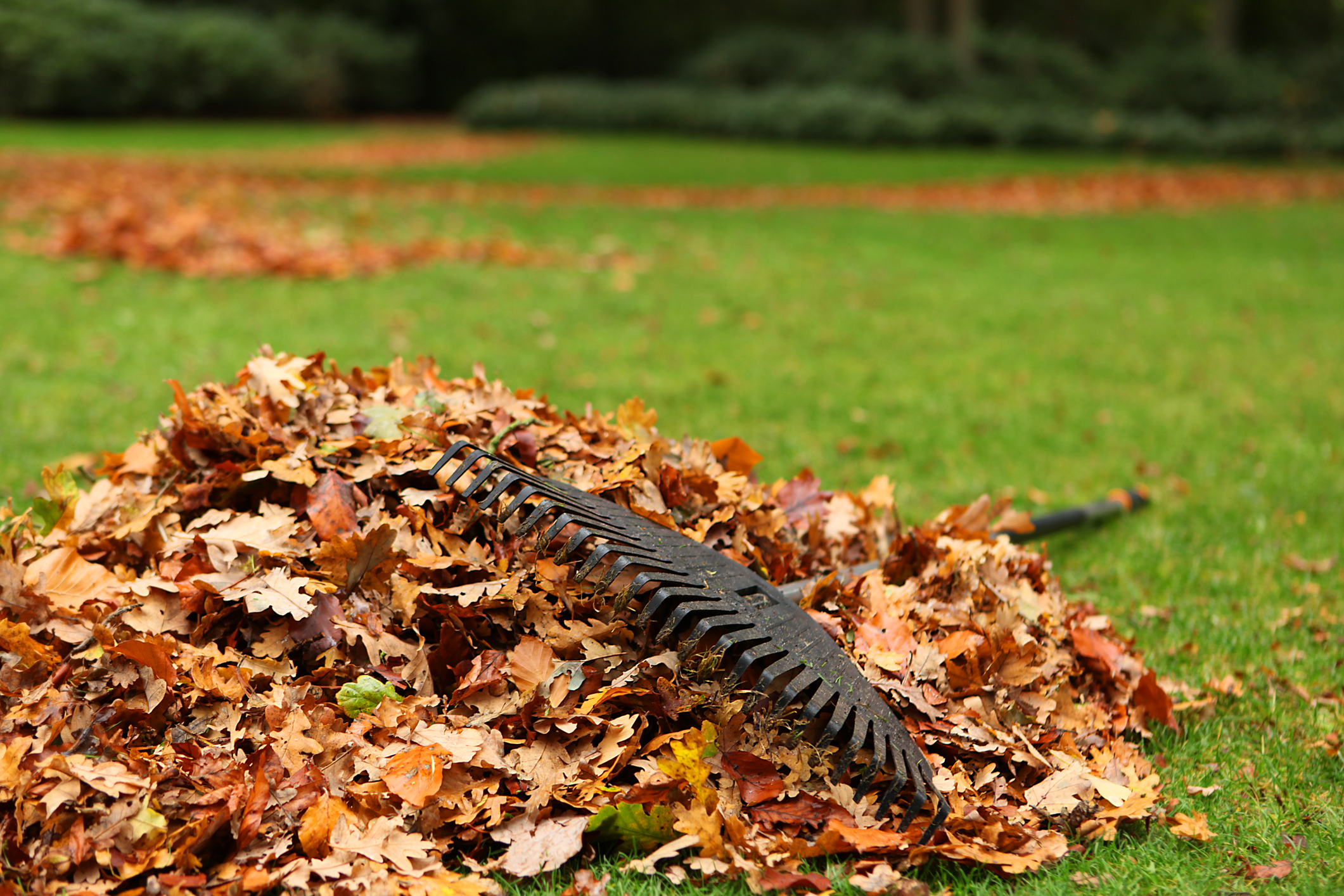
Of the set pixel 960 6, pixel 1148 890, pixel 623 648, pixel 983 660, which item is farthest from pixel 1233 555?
pixel 960 6

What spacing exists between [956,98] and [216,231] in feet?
59.1

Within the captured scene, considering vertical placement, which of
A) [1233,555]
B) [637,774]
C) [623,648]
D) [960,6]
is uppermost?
[960,6]

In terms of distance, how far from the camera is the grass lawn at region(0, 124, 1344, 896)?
102 inches

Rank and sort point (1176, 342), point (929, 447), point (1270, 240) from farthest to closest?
point (1270, 240) < point (1176, 342) < point (929, 447)

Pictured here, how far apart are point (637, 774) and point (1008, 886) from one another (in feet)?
2.40

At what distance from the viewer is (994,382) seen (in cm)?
566

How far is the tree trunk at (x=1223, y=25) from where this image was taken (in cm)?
2403

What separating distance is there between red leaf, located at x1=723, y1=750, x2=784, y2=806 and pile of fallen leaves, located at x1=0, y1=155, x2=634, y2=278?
574cm

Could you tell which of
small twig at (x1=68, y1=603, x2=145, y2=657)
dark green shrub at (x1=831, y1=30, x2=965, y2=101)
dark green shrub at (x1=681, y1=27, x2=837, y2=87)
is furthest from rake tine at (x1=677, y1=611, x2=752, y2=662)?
dark green shrub at (x1=681, y1=27, x2=837, y2=87)

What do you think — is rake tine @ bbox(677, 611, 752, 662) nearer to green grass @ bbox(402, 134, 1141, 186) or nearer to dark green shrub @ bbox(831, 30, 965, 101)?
green grass @ bbox(402, 134, 1141, 186)

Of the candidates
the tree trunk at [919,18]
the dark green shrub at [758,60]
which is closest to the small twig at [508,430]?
the dark green shrub at [758,60]

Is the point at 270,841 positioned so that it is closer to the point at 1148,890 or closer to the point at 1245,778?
the point at 1148,890

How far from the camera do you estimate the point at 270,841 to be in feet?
6.35

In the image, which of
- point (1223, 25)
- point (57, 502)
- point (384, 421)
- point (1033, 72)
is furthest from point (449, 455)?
point (1223, 25)
